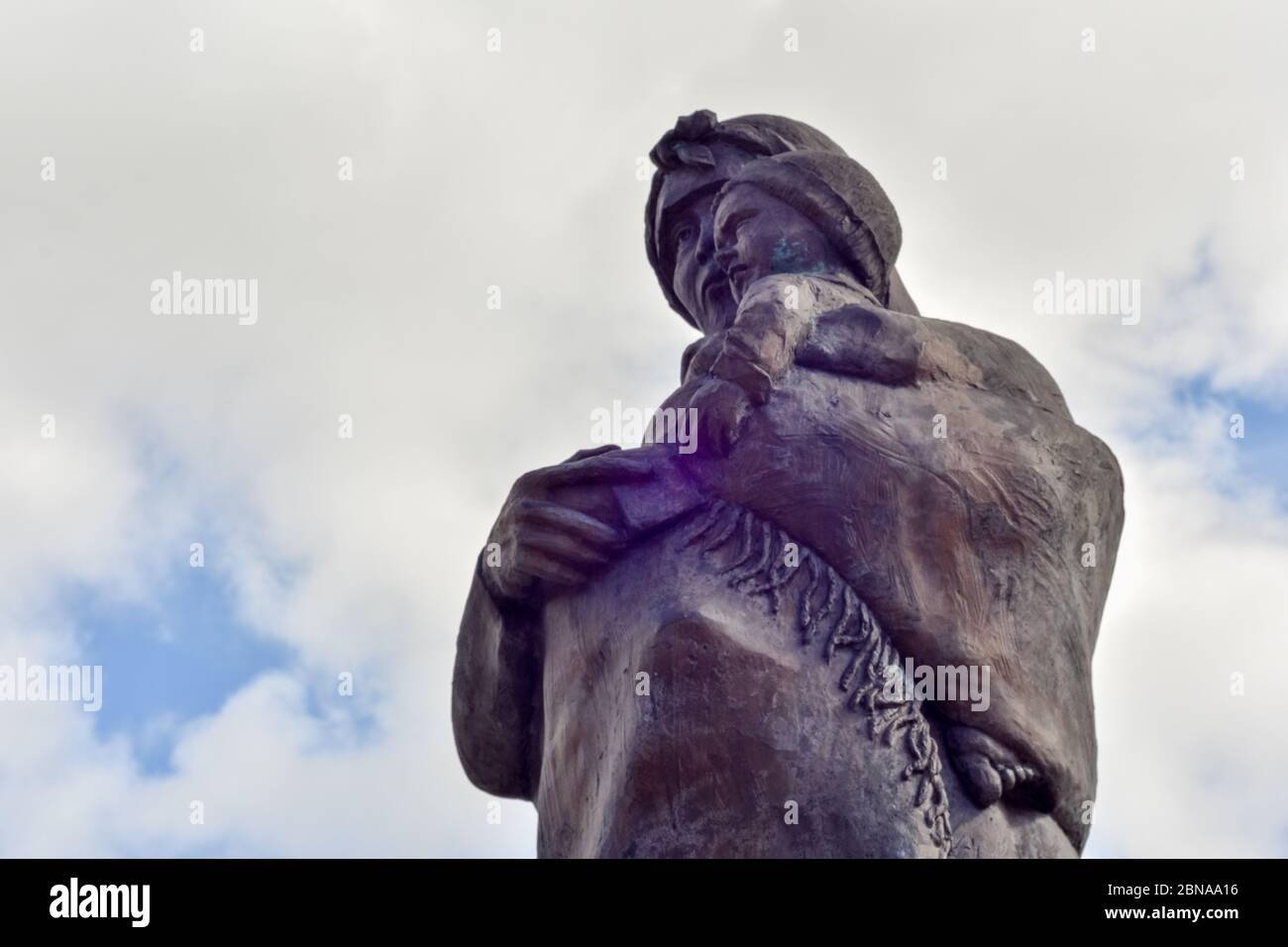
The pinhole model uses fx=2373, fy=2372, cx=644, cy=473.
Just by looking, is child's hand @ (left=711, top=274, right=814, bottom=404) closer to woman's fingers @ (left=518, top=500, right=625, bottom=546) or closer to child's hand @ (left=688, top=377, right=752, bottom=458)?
child's hand @ (left=688, top=377, right=752, bottom=458)

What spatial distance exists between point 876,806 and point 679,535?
1203 mm

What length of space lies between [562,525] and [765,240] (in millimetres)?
1586

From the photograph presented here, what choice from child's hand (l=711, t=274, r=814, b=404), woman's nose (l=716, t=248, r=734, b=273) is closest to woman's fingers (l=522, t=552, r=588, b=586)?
A: child's hand (l=711, t=274, r=814, b=404)

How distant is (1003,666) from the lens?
7.39m

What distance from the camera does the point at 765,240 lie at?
866 cm

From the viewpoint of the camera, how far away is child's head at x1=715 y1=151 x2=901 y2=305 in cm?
862

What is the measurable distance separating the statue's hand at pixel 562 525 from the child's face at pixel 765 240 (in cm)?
120

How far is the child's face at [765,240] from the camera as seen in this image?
861 cm

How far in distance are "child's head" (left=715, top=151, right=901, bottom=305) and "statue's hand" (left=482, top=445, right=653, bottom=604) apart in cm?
124

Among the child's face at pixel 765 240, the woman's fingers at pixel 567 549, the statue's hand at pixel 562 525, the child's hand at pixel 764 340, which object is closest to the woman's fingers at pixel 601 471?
the statue's hand at pixel 562 525

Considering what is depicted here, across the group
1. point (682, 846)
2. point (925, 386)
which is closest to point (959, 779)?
point (682, 846)

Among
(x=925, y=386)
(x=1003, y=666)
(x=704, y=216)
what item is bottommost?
(x=1003, y=666)
